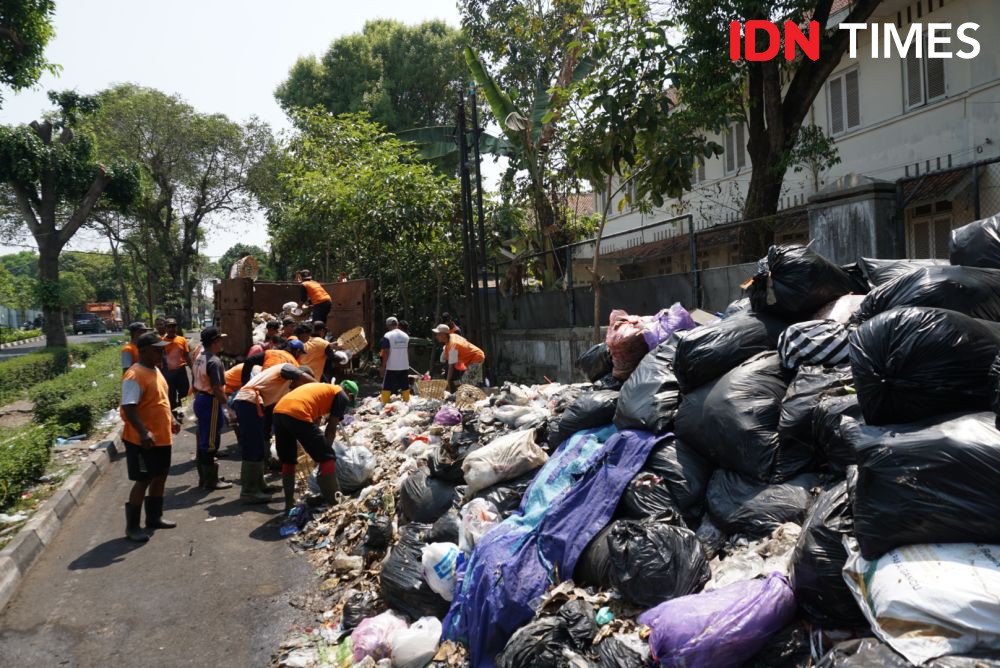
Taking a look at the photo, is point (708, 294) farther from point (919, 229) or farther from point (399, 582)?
point (399, 582)

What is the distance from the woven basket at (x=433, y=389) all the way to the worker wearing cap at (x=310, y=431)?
299 centimetres

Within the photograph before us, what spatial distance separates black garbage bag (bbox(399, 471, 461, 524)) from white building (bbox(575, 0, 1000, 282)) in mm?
4870

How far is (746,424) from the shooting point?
134 inches

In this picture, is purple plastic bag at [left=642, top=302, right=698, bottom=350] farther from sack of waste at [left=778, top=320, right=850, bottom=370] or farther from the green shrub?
the green shrub

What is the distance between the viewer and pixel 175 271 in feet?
103

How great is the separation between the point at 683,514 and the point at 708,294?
16.6ft

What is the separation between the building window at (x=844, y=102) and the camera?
12.8m

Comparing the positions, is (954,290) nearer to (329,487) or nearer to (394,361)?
(329,487)

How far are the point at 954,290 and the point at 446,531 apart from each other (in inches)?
112

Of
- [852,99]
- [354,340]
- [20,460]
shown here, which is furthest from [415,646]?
[852,99]

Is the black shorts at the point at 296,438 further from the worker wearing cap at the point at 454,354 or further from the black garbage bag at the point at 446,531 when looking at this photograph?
the worker wearing cap at the point at 454,354

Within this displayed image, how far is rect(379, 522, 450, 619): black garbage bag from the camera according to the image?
12.3 feet

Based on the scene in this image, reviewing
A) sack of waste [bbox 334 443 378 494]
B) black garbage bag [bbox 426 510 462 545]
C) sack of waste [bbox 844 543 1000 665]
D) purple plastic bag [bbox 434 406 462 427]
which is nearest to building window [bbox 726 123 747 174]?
purple plastic bag [bbox 434 406 462 427]

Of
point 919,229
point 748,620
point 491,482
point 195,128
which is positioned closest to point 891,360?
point 748,620
